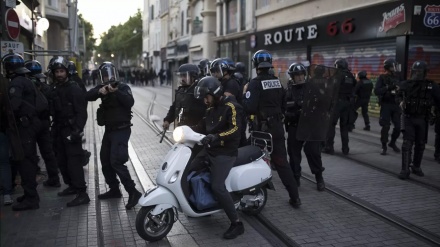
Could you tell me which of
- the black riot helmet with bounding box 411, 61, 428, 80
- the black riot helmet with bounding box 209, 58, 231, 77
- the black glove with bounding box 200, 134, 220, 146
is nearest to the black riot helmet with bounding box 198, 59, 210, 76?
the black riot helmet with bounding box 209, 58, 231, 77

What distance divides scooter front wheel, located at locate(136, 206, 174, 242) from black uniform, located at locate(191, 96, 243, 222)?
589 mm

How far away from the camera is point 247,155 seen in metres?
5.18

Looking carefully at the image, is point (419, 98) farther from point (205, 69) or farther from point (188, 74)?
point (205, 69)

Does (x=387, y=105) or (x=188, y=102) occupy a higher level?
(x=188, y=102)

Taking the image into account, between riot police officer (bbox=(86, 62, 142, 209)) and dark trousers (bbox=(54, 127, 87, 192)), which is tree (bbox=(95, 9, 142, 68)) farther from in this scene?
riot police officer (bbox=(86, 62, 142, 209))

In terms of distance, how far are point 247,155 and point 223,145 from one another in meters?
0.59

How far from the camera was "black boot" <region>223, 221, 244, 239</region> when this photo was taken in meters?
4.75

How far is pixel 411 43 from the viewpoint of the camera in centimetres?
1397

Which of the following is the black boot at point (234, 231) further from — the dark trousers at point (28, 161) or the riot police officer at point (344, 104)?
the riot police officer at point (344, 104)

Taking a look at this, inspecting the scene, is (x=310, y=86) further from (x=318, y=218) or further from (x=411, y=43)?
(x=411, y=43)

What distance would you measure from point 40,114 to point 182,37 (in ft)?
125

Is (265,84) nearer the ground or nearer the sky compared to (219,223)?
nearer the sky

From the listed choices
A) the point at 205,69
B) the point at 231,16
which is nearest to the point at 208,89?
the point at 205,69

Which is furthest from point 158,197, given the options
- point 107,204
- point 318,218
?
point 318,218
